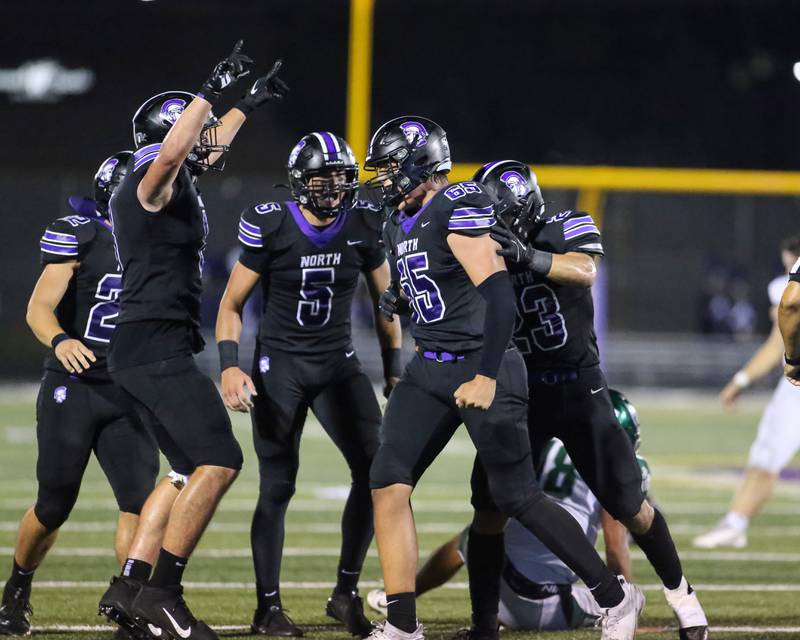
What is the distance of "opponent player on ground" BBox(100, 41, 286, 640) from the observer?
5.10 metres

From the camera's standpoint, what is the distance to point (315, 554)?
7.97m

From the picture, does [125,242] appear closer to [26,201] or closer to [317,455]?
[317,455]

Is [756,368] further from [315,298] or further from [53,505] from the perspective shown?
[53,505]

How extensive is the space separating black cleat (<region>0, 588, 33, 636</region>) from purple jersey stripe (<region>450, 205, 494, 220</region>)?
2245 millimetres

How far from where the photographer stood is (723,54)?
1212cm

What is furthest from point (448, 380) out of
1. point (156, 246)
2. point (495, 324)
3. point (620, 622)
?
point (156, 246)

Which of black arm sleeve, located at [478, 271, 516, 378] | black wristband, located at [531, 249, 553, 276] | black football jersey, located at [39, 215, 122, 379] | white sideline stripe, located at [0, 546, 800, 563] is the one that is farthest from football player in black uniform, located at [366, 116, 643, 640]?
white sideline stripe, located at [0, 546, 800, 563]

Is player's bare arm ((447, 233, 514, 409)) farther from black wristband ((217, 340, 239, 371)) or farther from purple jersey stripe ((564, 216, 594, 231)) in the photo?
black wristband ((217, 340, 239, 371))

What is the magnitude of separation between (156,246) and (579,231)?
1.50m

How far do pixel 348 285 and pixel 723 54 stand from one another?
7031 mm

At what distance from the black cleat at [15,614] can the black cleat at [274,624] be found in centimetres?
85

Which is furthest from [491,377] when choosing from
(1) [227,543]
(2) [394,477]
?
(1) [227,543]

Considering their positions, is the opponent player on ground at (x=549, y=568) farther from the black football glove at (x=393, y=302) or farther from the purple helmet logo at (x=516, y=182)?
the purple helmet logo at (x=516, y=182)

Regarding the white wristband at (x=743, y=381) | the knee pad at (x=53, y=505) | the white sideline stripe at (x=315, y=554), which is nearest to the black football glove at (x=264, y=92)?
the knee pad at (x=53, y=505)
